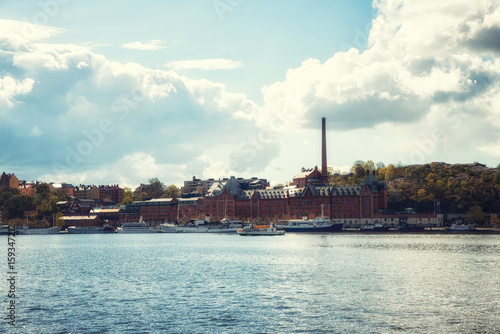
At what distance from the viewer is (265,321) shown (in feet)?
119

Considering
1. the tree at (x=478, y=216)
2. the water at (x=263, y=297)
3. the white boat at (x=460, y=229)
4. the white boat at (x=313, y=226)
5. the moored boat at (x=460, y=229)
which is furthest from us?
the tree at (x=478, y=216)

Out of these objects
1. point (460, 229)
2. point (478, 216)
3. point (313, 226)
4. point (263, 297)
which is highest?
point (478, 216)

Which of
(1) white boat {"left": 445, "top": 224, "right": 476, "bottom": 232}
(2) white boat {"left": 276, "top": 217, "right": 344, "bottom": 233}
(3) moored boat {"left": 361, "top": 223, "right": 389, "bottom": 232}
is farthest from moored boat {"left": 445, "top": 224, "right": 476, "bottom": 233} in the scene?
(2) white boat {"left": 276, "top": 217, "right": 344, "bottom": 233}

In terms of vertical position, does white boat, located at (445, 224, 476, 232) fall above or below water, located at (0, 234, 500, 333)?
above

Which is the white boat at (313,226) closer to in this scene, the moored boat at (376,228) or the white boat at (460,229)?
the moored boat at (376,228)

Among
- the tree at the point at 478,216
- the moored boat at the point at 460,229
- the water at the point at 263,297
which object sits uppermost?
the tree at the point at 478,216

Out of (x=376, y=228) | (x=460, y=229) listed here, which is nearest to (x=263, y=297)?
(x=460, y=229)

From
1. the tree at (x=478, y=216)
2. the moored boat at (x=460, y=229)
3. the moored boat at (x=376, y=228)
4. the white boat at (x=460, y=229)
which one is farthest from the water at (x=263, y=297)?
the tree at (x=478, y=216)

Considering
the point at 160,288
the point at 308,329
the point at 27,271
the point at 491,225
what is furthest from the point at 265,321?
the point at 491,225

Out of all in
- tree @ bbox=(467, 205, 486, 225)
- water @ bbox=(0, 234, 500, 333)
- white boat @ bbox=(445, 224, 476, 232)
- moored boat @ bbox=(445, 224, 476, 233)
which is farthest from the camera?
tree @ bbox=(467, 205, 486, 225)

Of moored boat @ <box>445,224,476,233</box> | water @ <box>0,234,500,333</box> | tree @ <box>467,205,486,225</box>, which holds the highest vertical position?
tree @ <box>467,205,486,225</box>

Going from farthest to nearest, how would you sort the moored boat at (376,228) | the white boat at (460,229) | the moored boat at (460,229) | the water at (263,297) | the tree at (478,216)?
the tree at (478,216)
the moored boat at (376,228)
the white boat at (460,229)
the moored boat at (460,229)
the water at (263,297)

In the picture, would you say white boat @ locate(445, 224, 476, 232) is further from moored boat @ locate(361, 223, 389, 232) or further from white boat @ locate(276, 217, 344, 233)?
white boat @ locate(276, 217, 344, 233)

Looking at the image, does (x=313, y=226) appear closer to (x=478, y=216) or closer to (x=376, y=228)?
(x=376, y=228)
